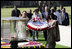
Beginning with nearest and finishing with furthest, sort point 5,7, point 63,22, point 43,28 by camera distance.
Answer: point 43,28 → point 63,22 → point 5,7

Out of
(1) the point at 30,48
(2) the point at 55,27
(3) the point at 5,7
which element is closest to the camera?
(1) the point at 30,48

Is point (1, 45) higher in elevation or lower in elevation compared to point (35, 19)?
lower

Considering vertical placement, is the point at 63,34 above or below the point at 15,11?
below

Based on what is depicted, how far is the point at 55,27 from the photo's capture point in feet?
34.6

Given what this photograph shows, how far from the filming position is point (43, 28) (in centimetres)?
1184

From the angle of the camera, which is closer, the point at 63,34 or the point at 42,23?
the point at 42,23

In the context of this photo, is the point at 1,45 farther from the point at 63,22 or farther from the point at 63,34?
the point at 63,22

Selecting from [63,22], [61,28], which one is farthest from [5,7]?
[61,28]

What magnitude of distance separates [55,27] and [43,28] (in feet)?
4.42

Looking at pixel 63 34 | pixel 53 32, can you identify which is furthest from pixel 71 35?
pixel 53 32

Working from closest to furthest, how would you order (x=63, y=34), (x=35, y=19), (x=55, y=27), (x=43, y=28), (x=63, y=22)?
(x=55, y=27)
(x=43, y=28)
(x=35, y=19)
(x=63, y=34)
(x=63, y=22)

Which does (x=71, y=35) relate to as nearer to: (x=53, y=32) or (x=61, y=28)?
(x=61, y=28)

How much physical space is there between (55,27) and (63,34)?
3.51 meters

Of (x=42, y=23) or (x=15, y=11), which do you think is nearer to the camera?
(x=42, y=23)
